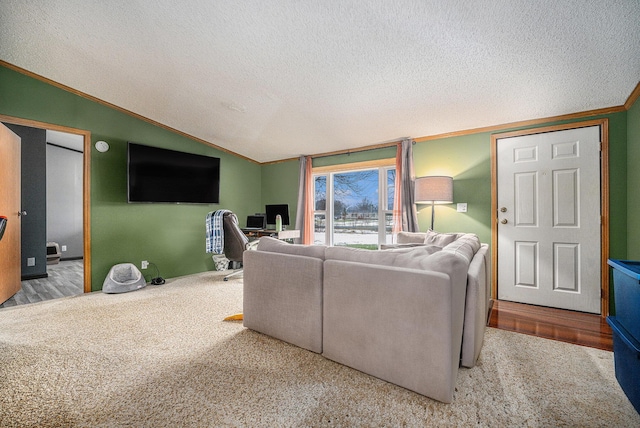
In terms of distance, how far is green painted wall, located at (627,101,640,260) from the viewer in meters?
2.39

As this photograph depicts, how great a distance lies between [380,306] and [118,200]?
383 cm

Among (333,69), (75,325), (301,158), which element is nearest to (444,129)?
(333,69)

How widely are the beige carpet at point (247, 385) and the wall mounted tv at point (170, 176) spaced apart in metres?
1.97

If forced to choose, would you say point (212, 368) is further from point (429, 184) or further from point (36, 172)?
point (36, 172)

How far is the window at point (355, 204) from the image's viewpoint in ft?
14.0

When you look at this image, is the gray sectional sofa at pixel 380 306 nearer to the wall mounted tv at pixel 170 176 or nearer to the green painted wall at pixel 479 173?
the green painted wall at pixel 479 173

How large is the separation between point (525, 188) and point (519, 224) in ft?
1.35

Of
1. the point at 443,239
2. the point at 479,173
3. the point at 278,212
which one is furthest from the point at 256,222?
the point at 479,173

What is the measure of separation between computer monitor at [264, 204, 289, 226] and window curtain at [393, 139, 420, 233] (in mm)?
1997

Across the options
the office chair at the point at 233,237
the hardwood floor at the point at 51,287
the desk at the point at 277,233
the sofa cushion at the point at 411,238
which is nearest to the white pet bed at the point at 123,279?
the hardwood floor at the point at 51,287

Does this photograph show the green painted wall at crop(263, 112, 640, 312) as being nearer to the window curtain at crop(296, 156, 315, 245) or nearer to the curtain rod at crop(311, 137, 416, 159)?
the curtain rod at crop(311, 137, 416, 159)

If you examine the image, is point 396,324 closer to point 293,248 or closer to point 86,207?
point 293,248

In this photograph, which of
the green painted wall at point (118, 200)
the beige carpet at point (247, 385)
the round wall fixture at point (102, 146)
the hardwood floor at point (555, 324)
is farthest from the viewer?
the round wall fixture at point (102, 146)

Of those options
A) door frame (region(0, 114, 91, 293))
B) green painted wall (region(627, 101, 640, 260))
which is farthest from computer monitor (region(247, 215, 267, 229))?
green painted wall (region(627, 101, 640, 260))
